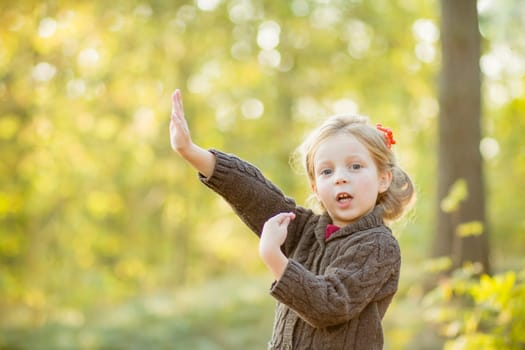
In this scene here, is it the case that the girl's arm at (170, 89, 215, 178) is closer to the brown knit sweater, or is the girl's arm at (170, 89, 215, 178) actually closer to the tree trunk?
the brown knit sweater

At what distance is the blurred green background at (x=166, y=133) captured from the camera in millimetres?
8016

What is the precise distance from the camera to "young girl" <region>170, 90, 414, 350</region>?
81.7 inches

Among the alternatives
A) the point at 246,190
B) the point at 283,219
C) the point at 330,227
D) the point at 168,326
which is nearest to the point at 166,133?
the point at 168,326

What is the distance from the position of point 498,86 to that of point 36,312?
7.88 metres

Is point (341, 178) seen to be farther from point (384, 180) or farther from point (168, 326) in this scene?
point (168, 326)

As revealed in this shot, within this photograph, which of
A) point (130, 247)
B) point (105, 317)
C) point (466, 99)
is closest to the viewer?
point (466, 99)

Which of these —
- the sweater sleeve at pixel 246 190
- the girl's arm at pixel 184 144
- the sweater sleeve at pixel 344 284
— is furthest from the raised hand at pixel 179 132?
the sweater sleeve at pixel 344 284

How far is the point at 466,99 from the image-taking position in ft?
20.0

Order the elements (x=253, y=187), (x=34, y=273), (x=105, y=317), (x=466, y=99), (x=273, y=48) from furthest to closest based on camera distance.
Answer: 1. (x=273, y=48)
2. (x=34, y=273)
3. (x=105, y=317)
4. (x=466, y=99)
5. (x=253, y=187)

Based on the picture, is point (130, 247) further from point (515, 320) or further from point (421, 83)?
point (515, 320)

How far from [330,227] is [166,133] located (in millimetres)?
7907

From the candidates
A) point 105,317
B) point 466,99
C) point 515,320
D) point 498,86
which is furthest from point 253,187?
point 498,86

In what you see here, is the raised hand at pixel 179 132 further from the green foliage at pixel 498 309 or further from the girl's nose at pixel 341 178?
the green foliage at pixel 498 309

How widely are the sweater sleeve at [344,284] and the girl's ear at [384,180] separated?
0.20 meters
